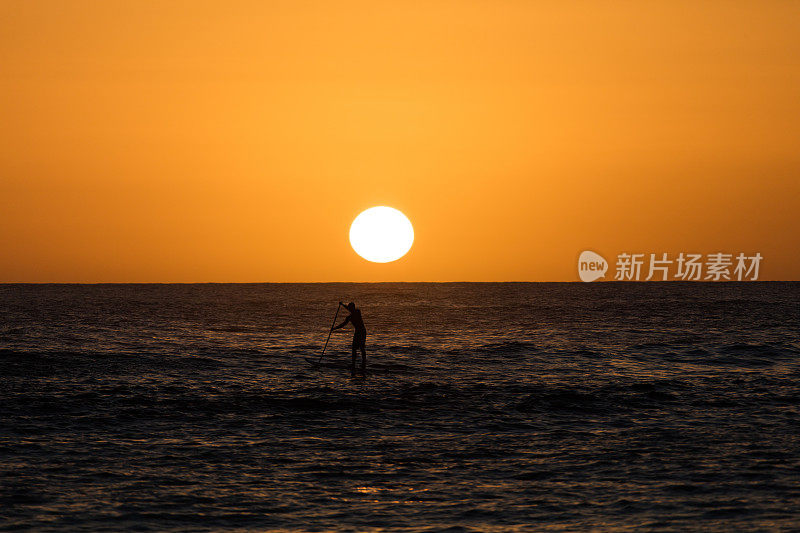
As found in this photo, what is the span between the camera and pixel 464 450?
17.0 metres

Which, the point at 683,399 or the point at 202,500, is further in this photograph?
the point at 683,399

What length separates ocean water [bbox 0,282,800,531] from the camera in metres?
12.7

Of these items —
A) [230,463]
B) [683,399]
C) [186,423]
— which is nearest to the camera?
[230,463]

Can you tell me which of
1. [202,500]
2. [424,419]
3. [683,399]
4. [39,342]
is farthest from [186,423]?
[39,342]

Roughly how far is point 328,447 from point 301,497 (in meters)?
3.83

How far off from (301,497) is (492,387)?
13883 millimetres

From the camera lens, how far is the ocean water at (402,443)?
1267 centimetres

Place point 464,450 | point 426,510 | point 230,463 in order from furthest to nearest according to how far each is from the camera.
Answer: point 464,450
point 230,463
point 426,510

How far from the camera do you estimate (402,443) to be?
700 inches

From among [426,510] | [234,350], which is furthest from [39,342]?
[426,510]

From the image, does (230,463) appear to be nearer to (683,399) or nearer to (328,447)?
(328,447)

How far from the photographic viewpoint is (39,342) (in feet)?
150

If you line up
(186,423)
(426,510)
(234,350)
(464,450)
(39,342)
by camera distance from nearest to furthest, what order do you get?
(426,510)
(464,450)
(186,423)
(234,350)
(39,342)

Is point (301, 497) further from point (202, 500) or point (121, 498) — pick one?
point (121, 498)
